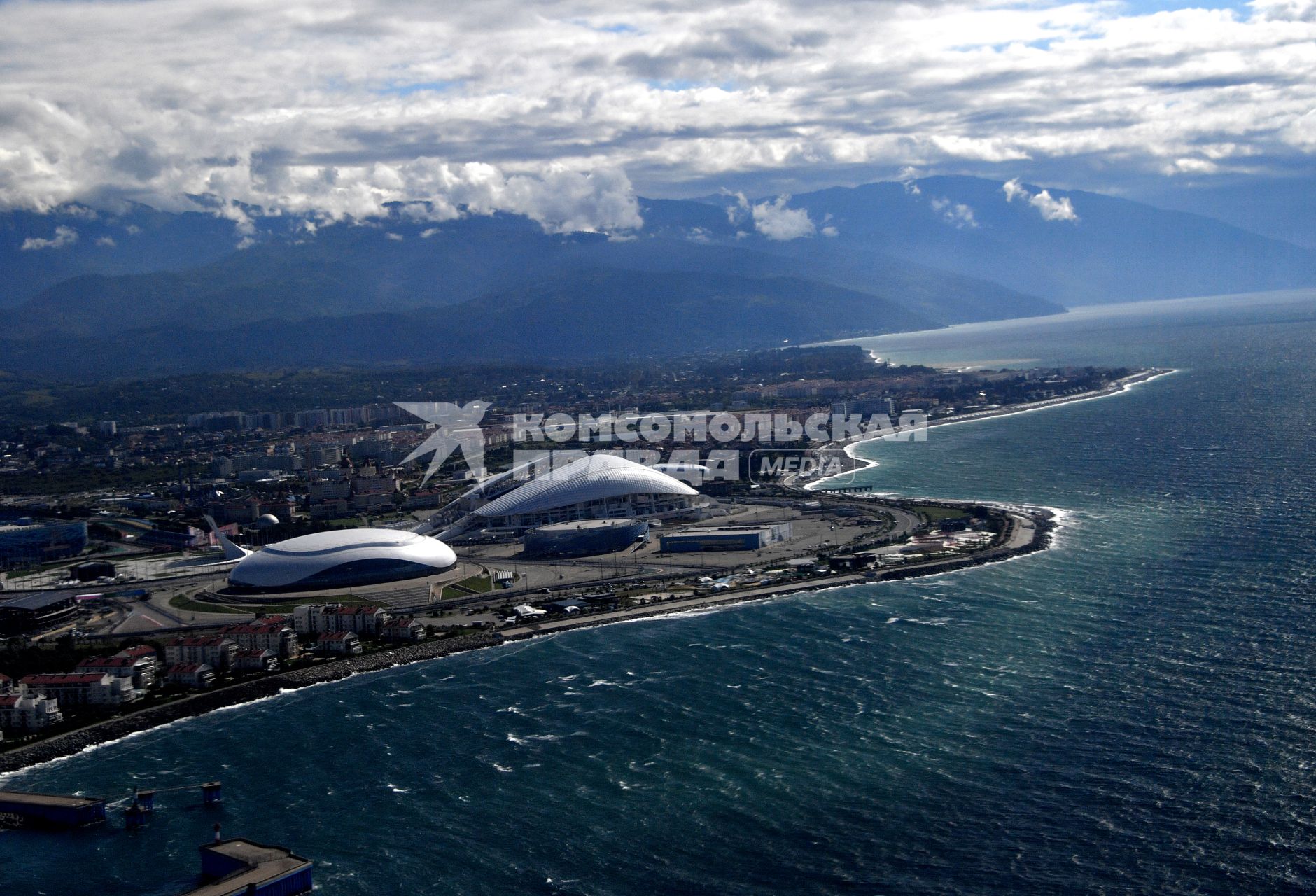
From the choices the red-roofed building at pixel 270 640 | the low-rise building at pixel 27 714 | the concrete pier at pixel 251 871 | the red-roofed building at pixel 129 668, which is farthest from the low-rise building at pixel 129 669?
the concrete pier at pixel 251 871

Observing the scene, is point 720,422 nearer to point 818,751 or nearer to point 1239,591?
point 1239,591

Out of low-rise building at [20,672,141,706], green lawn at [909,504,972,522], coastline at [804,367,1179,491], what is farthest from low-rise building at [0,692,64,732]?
coastline at [804,367,1179,491]

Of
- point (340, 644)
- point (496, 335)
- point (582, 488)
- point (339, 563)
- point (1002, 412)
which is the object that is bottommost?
point (340, 644)

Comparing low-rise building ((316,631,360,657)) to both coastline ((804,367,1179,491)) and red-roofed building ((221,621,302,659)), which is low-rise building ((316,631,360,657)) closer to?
red-roofed building ((221,621,302,659))

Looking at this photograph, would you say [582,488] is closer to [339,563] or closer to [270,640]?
[339,563]

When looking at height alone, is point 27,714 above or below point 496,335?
below

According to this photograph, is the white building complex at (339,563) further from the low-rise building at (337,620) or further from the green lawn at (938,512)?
the green lawn at (938,512)

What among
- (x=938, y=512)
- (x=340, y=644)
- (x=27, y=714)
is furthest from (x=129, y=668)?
(x=938, y=512)

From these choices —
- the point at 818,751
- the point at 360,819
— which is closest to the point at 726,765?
the point at 818,751
